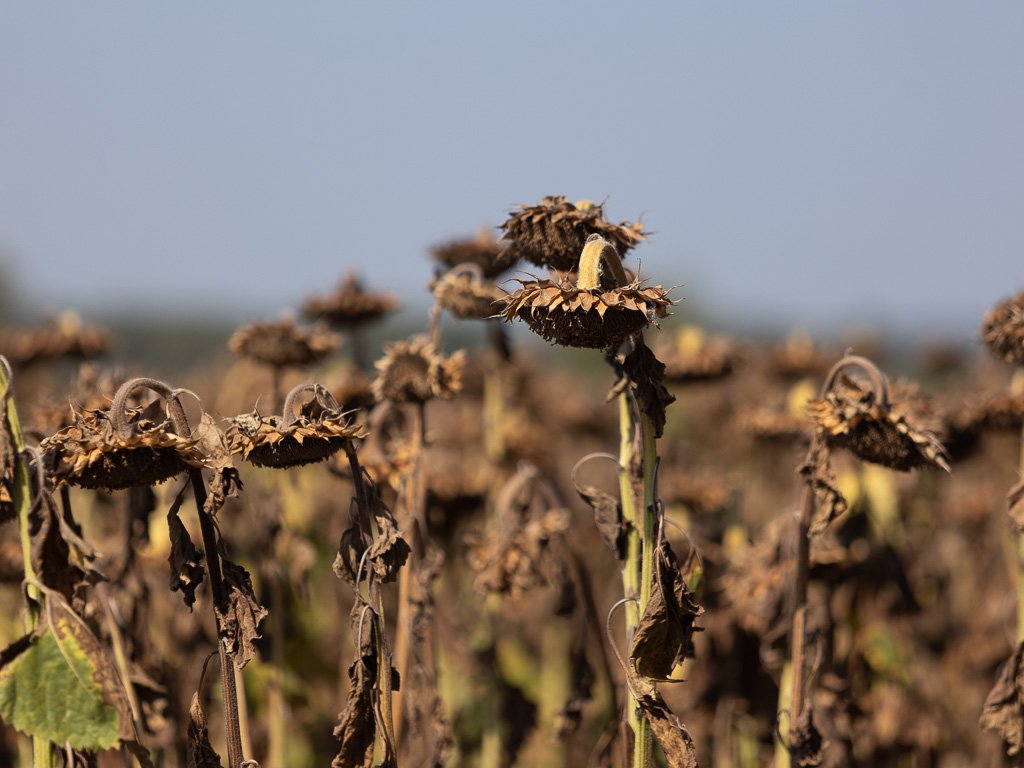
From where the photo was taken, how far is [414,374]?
3.17 m

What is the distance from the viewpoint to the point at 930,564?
5.39 m

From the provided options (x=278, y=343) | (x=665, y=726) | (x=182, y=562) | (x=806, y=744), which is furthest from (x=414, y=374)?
(x=806, y=744)

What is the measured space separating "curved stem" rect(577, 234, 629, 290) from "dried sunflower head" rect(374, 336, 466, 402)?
986 millimetres

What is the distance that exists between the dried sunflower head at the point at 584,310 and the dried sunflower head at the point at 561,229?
0.44m

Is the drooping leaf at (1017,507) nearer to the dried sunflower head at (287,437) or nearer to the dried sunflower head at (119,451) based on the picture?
the dried sunflower head at (287,437)

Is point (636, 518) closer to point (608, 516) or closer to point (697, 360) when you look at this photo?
point (608, 516)

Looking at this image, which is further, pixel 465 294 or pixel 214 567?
pixel 465 294

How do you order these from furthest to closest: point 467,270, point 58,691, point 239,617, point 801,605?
point 467,270
point 801,605
point 239,617
point 58,691

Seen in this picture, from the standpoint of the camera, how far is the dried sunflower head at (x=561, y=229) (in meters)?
2.50

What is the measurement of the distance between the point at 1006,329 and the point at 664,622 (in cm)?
147

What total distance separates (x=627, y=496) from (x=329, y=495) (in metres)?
3.52

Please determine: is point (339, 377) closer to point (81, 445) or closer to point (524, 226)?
point (524, 226)


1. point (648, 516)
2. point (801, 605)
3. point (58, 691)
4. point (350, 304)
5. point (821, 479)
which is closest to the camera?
A: point (58, 691)

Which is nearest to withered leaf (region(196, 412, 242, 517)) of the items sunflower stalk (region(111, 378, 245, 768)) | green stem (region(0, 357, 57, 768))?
sunflower stalk (region(111, 378, 245, 768))
